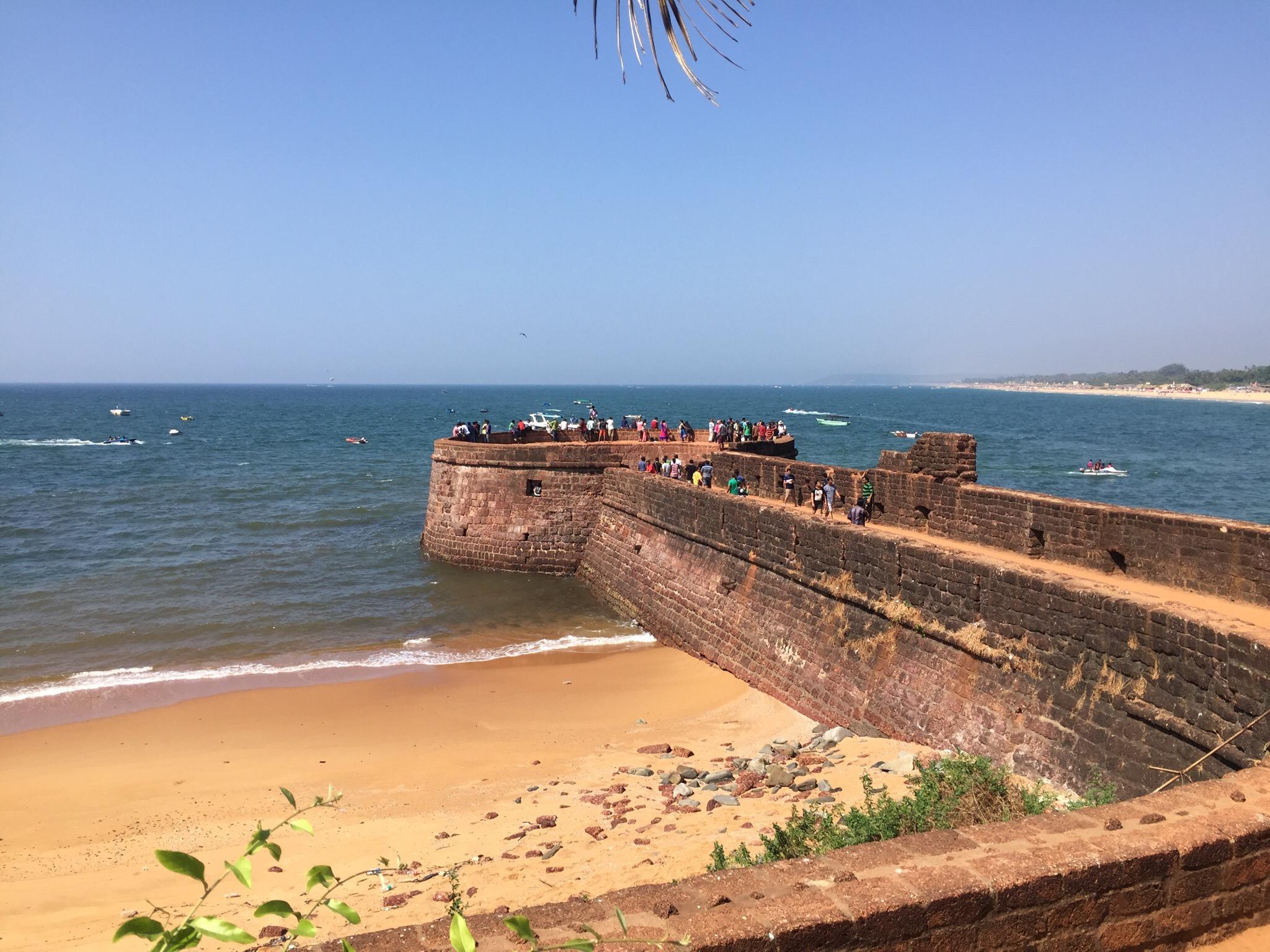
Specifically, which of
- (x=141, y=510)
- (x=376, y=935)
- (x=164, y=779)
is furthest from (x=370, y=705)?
(x=141, y=510)

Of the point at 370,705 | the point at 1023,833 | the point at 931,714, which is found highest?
the point at 1023,833

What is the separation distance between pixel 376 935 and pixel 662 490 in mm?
14009

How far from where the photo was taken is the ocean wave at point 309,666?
13391mm

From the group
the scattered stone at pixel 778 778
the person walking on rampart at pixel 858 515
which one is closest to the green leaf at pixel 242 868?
the scattered stone at pixel 778 778

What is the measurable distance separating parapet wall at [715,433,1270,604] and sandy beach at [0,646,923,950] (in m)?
3.35

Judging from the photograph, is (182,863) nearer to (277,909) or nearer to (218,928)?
(218,928)

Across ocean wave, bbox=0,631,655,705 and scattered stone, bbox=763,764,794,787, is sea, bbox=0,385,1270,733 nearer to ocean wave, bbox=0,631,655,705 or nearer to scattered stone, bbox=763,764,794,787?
ocean wave, bbox=0,631,655,705

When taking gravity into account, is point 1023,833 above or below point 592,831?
above

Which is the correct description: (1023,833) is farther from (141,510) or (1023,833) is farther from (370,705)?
(141,510)

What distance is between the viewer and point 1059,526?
10.2 meters

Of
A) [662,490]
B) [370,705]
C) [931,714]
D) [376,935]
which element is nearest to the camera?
[376,935]

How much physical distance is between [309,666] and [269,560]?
28.2ft

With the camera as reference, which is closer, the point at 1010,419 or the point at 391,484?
the point at 391,484

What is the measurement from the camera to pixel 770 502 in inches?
562
